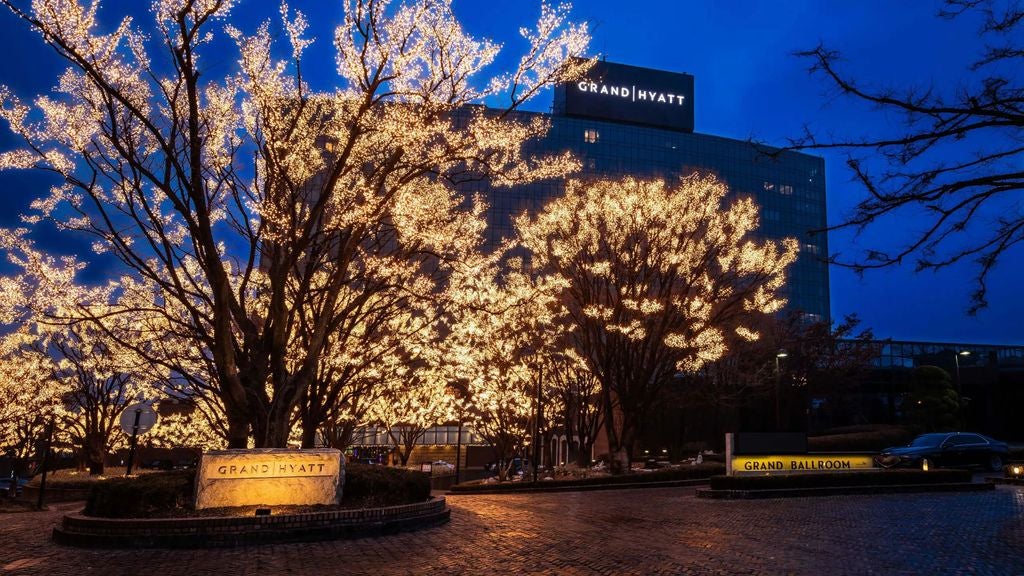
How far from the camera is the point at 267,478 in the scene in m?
12.5

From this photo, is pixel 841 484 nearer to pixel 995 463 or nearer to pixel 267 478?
pixel 995 463

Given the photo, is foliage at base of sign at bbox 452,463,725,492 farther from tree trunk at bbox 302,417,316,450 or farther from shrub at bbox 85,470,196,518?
shrub at bbox 85,470,196,518

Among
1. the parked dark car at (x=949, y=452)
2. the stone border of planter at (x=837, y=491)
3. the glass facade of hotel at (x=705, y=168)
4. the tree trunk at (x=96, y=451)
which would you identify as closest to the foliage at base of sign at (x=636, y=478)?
the stone border of planter at (x=837, y=491)

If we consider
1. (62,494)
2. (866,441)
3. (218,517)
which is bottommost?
(62,494)

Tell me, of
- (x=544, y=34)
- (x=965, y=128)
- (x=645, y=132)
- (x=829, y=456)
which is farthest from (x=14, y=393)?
(x=645, y=132)

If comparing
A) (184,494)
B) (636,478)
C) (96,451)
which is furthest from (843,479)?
(96,451)

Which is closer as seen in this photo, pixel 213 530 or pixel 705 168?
pixel 213 530

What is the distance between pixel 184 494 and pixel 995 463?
95.6 ft

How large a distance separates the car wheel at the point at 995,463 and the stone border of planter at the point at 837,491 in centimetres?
807

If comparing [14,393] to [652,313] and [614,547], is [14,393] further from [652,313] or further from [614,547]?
[614,547]

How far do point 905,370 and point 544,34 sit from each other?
60566mm

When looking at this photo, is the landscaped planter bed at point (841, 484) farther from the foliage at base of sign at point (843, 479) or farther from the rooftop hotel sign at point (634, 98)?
the rooftop hotel sign at point (634, 98)

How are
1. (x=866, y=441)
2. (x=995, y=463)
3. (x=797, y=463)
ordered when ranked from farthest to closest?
(x=866, y=441) < (x=995, y=463) < (x=797, y=463)

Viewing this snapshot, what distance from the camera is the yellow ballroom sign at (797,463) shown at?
19.4 metres
